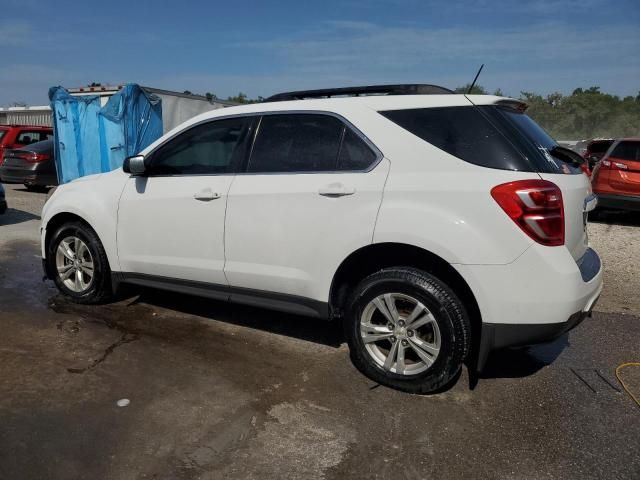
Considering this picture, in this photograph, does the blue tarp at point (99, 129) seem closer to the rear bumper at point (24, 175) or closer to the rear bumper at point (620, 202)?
the rear bumper at point (24, 175)

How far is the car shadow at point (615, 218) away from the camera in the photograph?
10531 millimetres

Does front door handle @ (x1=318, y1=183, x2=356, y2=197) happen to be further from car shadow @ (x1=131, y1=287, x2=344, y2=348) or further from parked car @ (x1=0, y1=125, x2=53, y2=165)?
parked car @ (x1=0, y1=125, x2=53, y2=165)

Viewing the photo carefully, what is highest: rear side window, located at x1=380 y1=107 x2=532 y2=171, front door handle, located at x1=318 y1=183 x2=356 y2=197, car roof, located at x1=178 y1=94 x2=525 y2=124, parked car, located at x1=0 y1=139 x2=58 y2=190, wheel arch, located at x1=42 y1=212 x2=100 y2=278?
car roof, located at x1=178 y1=94 x2=525 y2=124

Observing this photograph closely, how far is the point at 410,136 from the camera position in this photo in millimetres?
3424

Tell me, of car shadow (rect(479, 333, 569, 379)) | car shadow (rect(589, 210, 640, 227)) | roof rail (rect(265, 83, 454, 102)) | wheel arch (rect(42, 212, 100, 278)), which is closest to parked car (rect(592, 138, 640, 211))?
car shadow (rect(589, 210, 640, 227))

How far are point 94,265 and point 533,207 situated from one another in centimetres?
367

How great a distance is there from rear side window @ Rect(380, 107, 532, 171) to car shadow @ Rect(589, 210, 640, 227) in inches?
333

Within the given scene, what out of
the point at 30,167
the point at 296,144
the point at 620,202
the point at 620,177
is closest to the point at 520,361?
the point at 296,144

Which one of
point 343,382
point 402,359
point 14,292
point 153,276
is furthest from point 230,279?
point 14,292

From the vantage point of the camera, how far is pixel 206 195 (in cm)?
404

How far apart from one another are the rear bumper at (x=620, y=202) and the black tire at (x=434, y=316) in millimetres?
7508

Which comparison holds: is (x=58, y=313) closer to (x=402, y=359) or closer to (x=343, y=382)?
(x=343, y=382)

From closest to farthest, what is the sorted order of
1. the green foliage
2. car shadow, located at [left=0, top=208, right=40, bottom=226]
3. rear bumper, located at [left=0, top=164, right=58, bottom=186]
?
car shadow, located at [left=0, top=208, right=40, bottom=226] < rear bumper, located at [left=0, top=164, right=58, bottom=186] < the green foliage

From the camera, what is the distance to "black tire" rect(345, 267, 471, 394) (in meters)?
3.24
